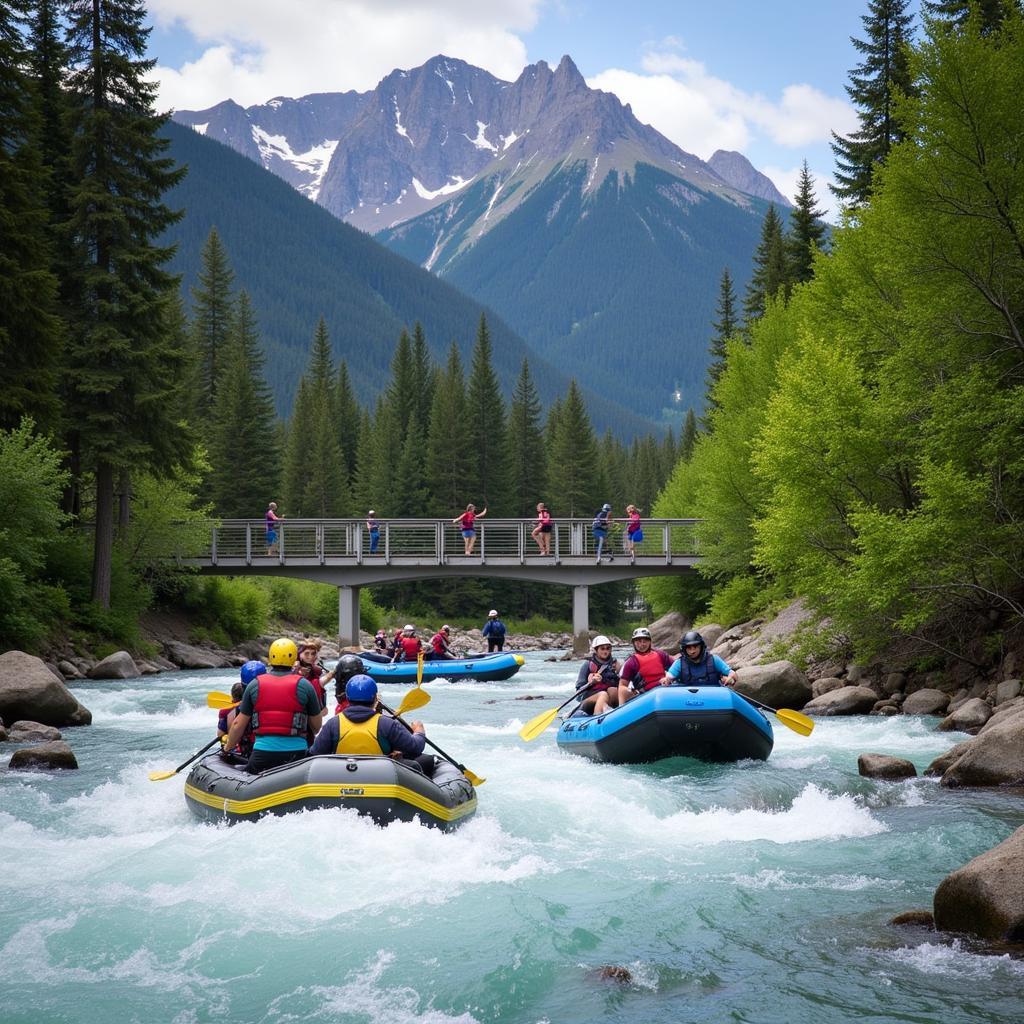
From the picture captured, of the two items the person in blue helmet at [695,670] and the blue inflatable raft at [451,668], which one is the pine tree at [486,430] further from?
the person in blue helmet at [695,670]

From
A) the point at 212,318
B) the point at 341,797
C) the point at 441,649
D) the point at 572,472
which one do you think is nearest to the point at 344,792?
the point at 341,797

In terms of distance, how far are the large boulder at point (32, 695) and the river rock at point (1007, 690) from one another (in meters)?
14.1

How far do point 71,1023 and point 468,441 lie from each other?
6315cm

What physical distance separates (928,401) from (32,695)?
1515 centimetres

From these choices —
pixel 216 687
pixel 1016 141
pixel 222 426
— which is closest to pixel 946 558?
pixel 1016 141

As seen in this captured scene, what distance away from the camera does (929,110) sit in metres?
17.7

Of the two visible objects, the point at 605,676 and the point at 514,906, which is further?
the point at 605,676

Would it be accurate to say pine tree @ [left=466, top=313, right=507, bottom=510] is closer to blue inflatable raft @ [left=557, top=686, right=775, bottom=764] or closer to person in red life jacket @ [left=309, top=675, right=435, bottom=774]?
blue inflatable raft @ [left=557, top=686, right=775, bottom=764]

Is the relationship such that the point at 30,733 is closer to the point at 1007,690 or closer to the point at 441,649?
the point at 1007,690

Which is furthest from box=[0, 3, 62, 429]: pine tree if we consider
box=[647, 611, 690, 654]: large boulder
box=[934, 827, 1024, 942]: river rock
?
box=[934, 827, 1024, 942]: river rock

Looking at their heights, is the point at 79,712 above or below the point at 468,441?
below

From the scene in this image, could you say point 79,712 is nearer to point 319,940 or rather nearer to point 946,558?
point 319,940

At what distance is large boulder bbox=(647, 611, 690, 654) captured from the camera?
37.9 metres

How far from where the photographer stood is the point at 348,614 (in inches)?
1585
